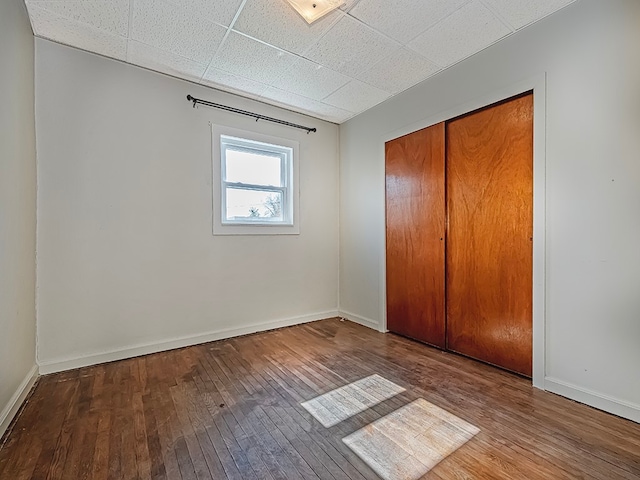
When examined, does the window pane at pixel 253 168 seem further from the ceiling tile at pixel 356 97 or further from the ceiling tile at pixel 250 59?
the ceiling tile at pixel 356 97

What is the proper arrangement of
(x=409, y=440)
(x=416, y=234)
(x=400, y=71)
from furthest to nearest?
1. (x=416, y=234)
2. (x=400, y=71)
3. (x=409, y=440)

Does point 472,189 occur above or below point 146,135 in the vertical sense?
below

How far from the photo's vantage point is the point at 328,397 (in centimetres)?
203

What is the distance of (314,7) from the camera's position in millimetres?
1974

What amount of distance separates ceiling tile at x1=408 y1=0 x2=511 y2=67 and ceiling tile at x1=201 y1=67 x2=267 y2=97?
1543 mm

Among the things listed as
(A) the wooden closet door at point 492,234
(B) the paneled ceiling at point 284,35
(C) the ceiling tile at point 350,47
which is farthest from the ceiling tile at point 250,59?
(A) the wooden closet door at point 492,234

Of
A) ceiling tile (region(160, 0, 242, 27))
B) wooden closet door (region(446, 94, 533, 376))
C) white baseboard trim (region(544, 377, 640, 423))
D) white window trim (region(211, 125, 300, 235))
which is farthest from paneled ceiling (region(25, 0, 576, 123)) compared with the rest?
white baseboard trim (region(544, 377, 640, 423))

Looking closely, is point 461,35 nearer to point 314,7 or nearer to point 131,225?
point 314,7

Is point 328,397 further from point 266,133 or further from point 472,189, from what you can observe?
point 266,133

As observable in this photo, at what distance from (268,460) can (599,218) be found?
236 cm

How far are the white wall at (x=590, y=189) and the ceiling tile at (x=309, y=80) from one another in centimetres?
135

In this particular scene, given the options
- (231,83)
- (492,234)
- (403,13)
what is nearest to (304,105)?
(231,83)

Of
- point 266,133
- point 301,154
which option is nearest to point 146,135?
point 266,133

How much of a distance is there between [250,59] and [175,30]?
1.96ft
